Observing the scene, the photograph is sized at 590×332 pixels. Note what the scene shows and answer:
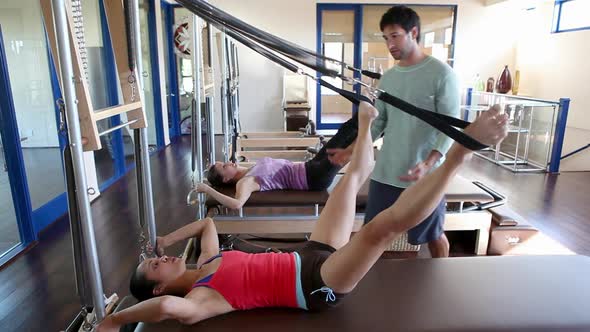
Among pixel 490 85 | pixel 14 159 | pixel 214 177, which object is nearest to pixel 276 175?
pixel 214 177

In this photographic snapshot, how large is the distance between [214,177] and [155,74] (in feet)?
13.2

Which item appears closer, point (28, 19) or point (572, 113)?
point (28, 19)

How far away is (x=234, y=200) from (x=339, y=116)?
6121 mm

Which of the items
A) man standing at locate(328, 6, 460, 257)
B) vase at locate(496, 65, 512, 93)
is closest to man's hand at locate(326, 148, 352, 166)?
man standing at locate(328, 6, 460, 257)

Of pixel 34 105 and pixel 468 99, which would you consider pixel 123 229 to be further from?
pixel 468 99

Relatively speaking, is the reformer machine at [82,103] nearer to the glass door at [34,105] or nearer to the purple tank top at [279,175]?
the purple tank top at [279,175]

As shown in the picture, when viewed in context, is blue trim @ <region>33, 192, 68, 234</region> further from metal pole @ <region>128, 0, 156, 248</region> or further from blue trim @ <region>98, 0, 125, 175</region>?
metal pole @ <region>128, 0, 156, 248</region>

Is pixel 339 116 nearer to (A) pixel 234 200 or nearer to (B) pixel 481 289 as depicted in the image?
(A) pixel 234 200

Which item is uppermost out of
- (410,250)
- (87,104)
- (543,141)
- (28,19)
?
(28,19)

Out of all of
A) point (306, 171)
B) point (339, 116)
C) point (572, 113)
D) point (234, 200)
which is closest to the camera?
point (234, 200)

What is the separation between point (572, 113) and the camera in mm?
5500

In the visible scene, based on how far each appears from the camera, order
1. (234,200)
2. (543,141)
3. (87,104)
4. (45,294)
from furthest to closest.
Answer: (543,141) < (234,200) < (45,294) < (87,104)

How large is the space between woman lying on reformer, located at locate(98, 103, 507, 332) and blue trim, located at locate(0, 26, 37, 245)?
1.82m

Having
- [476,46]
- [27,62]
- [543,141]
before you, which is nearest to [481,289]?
[27,62]
